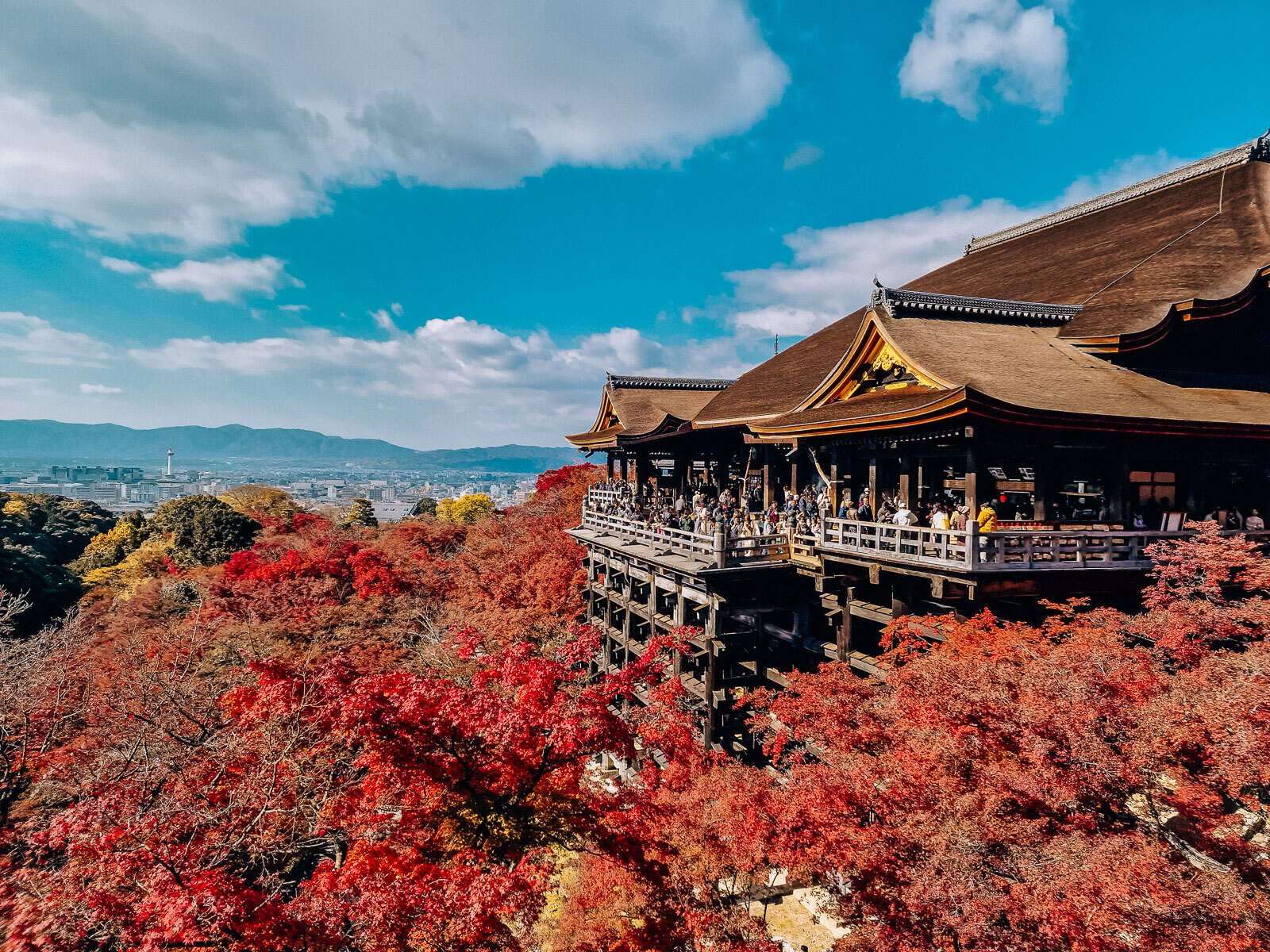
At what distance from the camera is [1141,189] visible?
20.8 meters

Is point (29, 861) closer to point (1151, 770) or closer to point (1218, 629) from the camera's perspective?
point (1151, 770)

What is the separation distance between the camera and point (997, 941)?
5.66 m

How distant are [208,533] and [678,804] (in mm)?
35083

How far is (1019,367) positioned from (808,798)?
9.44 metres

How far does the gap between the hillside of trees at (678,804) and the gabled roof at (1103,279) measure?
6.17 meters

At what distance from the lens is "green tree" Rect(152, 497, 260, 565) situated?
33688 millimetres

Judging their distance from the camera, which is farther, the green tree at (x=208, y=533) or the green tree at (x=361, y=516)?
the green tree at (x=361, y=516)

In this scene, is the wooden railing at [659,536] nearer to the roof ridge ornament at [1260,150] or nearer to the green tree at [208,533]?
the roof ridge ornament at [1260,150]

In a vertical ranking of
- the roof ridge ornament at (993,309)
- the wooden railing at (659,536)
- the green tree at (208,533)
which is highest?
the roof ridge ornament at (993,309)

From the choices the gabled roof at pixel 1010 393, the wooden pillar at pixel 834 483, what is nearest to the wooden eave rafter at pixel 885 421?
the gabled roof at pixel 1010 393

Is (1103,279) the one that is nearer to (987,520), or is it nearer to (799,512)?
(987,520)

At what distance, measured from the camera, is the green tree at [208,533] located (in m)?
33.7

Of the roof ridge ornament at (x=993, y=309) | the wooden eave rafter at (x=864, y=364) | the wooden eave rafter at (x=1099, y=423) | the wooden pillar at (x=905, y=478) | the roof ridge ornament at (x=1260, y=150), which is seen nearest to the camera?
the wooden eave rafter at (x=1099, y=423)

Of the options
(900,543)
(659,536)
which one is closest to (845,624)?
(900,543)
